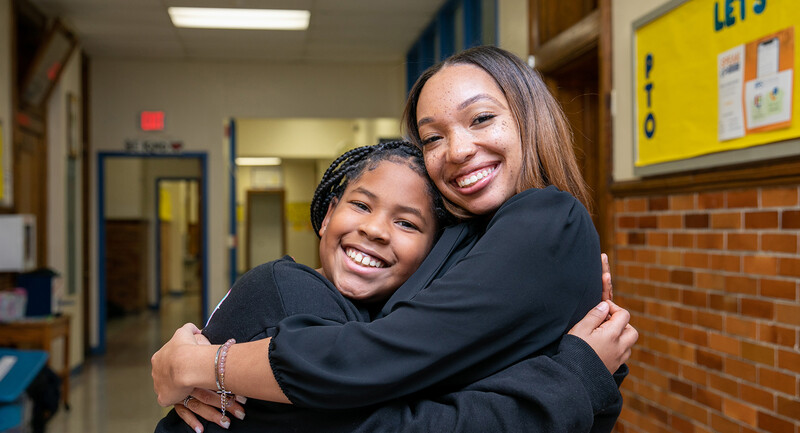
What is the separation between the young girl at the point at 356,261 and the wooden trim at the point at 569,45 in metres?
2.40

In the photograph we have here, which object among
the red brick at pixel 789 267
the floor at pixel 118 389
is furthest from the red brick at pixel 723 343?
the floor at pixel 118 389

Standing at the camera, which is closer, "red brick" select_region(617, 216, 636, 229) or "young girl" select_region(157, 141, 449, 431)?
"young girl" select_region(157, 141, 449, 431)

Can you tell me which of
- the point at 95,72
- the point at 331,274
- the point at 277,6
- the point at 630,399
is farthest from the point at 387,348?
the point at 95,72

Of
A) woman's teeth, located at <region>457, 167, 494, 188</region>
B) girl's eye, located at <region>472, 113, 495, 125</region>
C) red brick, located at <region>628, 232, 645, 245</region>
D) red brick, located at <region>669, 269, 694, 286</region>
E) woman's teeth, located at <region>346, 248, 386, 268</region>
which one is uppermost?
girl's eye, located at <region>472, 113, 495, 125</region>

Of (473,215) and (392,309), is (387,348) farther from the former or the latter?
(473,215)

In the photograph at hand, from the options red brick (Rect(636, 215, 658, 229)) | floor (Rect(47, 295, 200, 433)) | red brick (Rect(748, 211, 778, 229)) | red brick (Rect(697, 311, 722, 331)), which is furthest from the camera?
floor (Rect(47, 295, 200, 433))

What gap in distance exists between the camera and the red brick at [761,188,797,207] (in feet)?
6.62

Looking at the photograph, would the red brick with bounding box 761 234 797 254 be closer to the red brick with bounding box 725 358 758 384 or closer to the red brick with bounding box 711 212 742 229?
the red brick with bounding box 711 212 742 229

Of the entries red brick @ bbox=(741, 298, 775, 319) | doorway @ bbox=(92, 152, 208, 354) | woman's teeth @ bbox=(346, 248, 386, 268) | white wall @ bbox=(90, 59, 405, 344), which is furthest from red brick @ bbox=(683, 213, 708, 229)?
doorway @ bbox=(92, 152, 208, 354)

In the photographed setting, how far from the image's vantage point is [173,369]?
3.64ft

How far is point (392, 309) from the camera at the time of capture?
1066 mm

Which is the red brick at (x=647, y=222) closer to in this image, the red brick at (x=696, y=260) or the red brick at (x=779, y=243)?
the red brick at (x=696, y=260)

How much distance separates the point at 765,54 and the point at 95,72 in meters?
7.20

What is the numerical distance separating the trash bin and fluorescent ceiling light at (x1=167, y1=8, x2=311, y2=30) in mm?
2543
